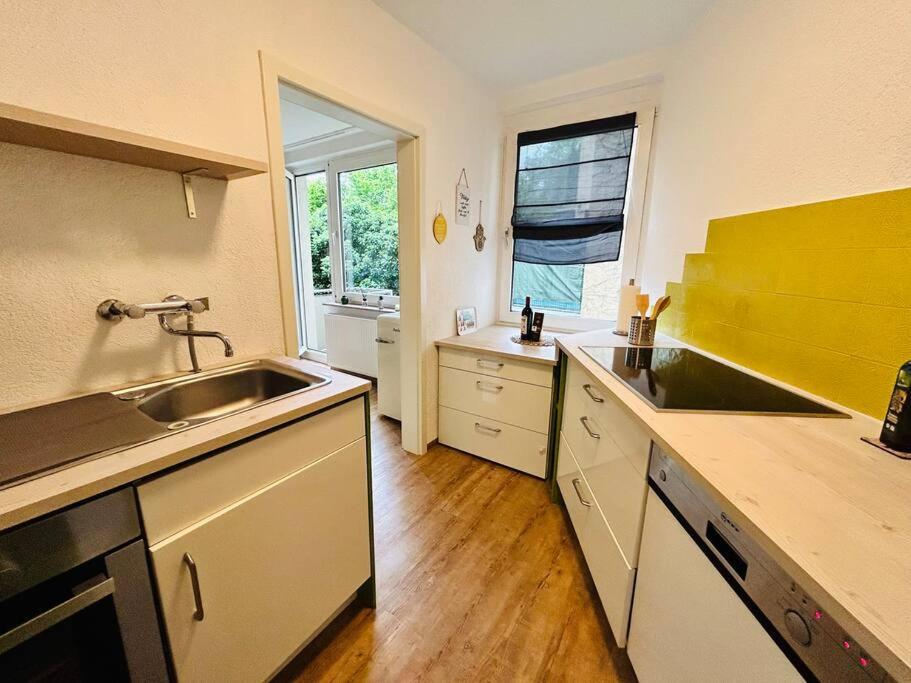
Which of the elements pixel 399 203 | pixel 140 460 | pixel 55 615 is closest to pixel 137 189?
pixel 140 460

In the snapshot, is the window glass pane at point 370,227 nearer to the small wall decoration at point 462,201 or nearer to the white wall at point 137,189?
the small wall decoration at point 462,201

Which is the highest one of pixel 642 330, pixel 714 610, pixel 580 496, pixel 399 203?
pixel 399 203

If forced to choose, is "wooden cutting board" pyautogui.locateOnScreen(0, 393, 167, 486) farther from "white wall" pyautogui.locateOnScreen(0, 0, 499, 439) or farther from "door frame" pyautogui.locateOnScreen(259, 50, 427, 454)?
"door frame" pyautogui.locateOnScreen(259, 50, 427, 454)

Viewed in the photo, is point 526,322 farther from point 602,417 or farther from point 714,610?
point 714,610

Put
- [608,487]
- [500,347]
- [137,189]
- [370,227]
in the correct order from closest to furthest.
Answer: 1. [137,189]
2. [608,487]
3. [500,347]
4. [370,227]

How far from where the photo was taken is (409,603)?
4.29 feet

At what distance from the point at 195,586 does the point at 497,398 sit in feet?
5.07

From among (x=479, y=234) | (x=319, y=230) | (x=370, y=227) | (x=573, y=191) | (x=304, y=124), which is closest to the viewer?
(x=573, y=191)

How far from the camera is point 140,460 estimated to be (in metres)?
0.66

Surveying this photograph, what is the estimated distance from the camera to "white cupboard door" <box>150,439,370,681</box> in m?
0.76

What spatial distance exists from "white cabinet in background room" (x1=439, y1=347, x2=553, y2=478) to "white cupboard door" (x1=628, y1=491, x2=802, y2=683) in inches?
41.0

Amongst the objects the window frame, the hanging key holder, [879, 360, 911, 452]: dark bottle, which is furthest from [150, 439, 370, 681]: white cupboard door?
the window frame

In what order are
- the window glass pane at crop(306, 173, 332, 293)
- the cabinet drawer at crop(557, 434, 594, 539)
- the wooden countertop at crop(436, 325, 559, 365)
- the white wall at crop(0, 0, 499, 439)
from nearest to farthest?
1. the white wall at crop(0, 0, 499, 439)
2. the cabinet drawer at crop(557, 434, 594, 539)
3. the wooden countertop at crop(436, 325, 559, 365)
4. the window glass pane at crop(306, 173, 332, 293)

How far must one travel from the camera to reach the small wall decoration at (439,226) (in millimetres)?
2045
